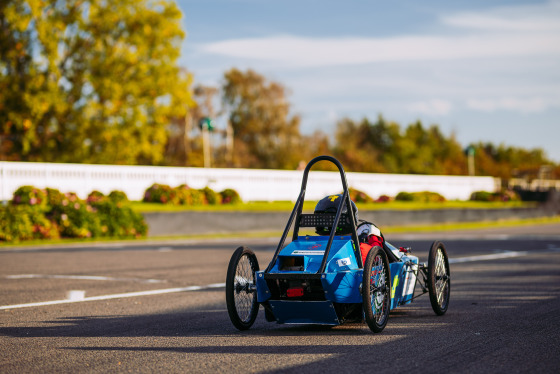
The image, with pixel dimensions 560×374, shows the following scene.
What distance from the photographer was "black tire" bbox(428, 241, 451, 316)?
8750 mm

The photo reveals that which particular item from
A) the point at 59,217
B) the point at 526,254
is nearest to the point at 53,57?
the point at 59,217

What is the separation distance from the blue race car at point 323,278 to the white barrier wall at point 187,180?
23945mm

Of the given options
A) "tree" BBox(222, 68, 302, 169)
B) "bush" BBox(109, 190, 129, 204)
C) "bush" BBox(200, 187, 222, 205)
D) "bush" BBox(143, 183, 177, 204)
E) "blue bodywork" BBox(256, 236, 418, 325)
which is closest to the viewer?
"blue bodywork" BBox(256, 236, 418, 325)

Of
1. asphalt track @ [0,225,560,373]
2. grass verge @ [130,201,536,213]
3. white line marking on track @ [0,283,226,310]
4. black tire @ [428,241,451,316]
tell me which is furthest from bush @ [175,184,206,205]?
black tire @ [428,241,451,316]

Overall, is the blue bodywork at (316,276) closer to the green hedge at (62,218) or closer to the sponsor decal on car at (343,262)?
the sponsor decal on car at (343,262)

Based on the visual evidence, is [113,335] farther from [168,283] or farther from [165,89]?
[165,89]

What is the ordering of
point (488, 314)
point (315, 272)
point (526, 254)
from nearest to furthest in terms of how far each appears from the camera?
point (315, 272) → point (488, 314) → point (526, 254)

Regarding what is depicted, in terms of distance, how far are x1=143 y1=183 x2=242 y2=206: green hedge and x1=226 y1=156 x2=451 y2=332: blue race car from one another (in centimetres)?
2565

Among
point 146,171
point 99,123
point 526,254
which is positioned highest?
point 99,123

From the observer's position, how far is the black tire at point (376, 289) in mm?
7293

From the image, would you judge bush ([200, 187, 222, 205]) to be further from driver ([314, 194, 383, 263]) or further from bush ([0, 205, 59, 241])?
driver ([314, 194, 383, 263])

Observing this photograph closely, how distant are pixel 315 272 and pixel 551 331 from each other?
245 centimetres

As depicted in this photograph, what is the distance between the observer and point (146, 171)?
36.2m

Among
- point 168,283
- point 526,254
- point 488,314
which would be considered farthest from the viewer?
point 526,254
